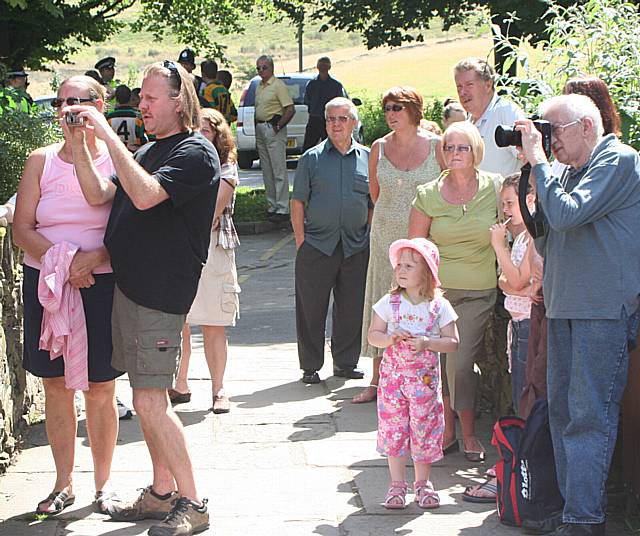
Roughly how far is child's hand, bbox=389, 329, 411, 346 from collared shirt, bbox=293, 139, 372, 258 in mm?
2520

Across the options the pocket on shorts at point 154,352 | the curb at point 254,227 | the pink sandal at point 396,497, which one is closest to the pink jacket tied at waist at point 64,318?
the pocket on shorts at point 154,352

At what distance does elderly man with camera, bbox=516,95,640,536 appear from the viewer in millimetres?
4867

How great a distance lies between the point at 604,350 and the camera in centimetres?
500

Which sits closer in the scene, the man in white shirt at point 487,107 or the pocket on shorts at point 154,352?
the pocket on shorts at point 154,352

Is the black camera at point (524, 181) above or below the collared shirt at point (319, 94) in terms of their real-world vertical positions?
below

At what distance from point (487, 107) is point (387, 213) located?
0.94 meters

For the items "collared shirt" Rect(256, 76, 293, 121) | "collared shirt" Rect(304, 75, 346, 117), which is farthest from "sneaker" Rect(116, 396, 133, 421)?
"collared shirt" Rect(304, 75, 346, 117)

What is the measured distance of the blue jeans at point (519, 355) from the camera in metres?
6.01

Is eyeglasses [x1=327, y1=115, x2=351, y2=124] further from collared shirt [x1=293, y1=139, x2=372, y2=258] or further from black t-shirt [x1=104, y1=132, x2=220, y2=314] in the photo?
black t-shirt [x1=104, y1=132, x2=220, y2=314]

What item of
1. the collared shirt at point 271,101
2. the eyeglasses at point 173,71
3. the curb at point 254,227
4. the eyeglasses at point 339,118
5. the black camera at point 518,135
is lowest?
the curb at point 254,227

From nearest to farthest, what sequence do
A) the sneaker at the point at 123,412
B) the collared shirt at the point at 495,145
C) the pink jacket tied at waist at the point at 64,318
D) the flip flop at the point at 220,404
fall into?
1. the pink jacket tied at waist at the point at 64,318
2. the collared shirt at the point at 495,145
3. the sneaker at the point at 123,412
4. the flip flop at the point at 220,404

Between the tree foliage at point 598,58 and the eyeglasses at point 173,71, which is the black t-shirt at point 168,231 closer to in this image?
the eyeglasses at point 173,71

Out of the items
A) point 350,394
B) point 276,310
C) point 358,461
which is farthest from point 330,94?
point 358,461

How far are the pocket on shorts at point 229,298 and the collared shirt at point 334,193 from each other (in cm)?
85
